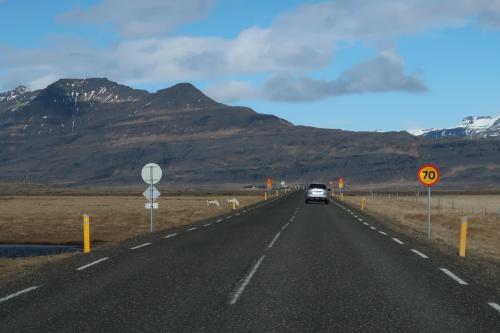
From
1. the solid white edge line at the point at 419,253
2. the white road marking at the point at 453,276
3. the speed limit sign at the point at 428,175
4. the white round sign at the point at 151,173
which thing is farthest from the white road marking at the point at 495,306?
the white round sign at the point at 151,173

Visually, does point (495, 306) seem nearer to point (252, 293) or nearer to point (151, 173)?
point (252, 293)

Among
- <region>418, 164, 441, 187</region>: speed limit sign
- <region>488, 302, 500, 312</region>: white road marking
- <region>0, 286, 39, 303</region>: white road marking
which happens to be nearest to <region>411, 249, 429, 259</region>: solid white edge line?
<region>418, 164, 441, 187</region>: speed limit sign

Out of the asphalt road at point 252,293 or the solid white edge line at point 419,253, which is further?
the solid white edge line at point 419,253

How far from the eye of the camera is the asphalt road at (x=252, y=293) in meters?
7.84

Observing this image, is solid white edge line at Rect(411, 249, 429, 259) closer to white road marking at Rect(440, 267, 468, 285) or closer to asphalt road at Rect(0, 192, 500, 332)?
asphalt road at Rect(0, 192, 500, 332)

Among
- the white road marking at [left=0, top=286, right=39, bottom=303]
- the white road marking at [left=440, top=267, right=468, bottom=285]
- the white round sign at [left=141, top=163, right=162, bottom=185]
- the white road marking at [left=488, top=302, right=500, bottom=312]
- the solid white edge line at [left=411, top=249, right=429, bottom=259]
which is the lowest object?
the solid white edge line at [left=411, top=249, right=429, bottom=259]

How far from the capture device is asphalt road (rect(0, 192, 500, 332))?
784cm

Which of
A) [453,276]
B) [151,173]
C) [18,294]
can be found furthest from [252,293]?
[151,173]

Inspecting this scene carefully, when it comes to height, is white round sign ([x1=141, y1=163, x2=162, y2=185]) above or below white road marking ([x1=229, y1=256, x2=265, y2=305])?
above

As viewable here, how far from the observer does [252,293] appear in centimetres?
980

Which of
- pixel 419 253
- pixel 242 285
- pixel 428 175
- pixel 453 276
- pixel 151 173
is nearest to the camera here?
pixel 242 285

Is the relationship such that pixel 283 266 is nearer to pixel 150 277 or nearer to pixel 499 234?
pixel 150 277

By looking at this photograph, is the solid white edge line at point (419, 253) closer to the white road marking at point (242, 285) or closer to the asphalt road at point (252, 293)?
the asphalt road at point (252, 293)

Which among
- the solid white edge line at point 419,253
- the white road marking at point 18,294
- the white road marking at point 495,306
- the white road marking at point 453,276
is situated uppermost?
the white road marking at point 495,306
